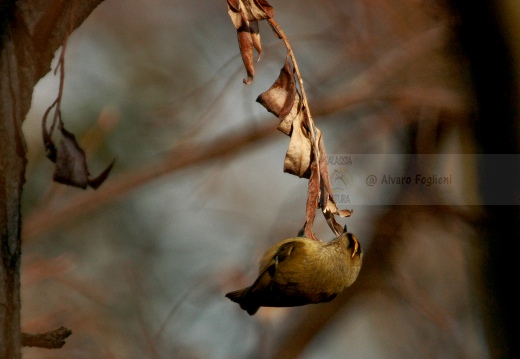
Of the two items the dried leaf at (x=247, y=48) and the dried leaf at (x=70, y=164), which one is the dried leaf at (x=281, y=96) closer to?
the dried leaf at (x=247, y=48)

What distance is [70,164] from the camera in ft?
2.68

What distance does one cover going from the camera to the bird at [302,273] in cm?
78

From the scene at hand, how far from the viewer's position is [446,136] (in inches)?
96.3

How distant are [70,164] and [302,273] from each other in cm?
27

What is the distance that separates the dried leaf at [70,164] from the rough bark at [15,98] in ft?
0.15

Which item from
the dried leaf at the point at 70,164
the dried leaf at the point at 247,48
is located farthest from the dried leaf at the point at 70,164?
the dried leaf at the point at 247,48

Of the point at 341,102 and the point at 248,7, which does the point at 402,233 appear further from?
the point at 248,7

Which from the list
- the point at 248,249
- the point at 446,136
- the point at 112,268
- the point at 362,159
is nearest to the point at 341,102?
the point at 362,159

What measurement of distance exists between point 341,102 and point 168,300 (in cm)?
98

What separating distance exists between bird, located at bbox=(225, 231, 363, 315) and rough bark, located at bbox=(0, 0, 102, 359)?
25cm

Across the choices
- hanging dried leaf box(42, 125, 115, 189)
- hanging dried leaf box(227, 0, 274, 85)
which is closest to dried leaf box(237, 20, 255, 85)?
hanging dried leaf box(227, 0, 274, 85)

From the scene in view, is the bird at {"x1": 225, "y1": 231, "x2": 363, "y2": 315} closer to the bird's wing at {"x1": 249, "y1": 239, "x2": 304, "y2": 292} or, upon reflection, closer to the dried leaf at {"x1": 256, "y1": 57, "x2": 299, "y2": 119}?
the bird's wing at {"x1": 249, "y1": 239, "x2": 304, "y2": 292}

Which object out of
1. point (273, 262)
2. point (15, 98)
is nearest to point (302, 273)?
point (273, 262)

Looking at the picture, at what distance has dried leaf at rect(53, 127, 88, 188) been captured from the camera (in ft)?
2.64
